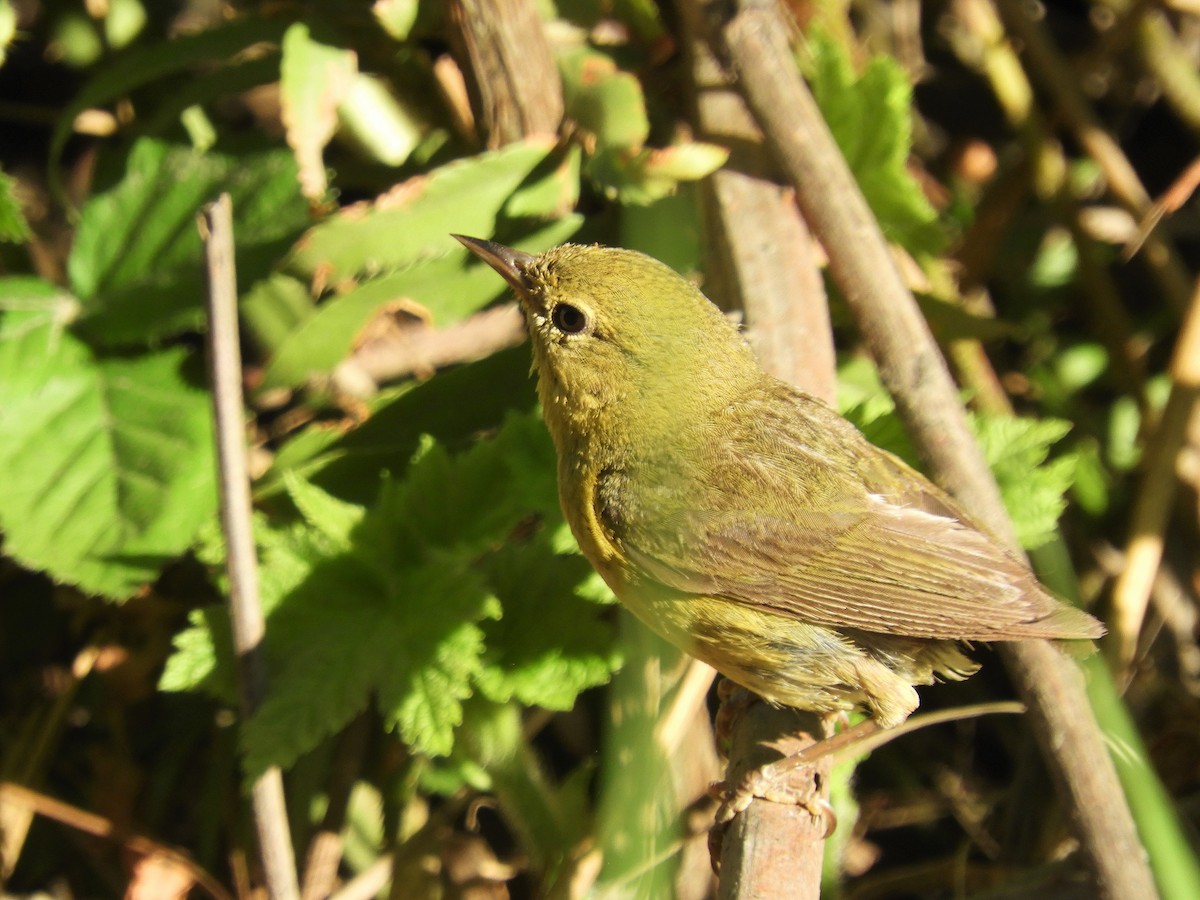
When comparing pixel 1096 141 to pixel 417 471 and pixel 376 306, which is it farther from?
pixel 417 471

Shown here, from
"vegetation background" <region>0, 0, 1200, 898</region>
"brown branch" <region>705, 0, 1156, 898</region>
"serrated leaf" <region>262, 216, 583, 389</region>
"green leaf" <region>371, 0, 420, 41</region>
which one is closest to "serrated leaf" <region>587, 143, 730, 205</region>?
"vegetation background" <region>0, 0, 1200, 898</region>

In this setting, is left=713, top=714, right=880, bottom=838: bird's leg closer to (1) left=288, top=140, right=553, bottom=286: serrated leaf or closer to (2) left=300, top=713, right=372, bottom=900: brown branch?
(2) left=300, top=713, right=372, bottom=900: brown branch

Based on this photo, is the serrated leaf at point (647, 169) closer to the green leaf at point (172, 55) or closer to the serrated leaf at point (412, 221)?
Result: the serrated leaf at point (412, 221)

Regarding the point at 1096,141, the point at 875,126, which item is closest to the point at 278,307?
the point at 875,126

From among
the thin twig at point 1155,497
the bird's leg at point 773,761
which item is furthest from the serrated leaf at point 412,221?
the thin twig at point 1155,497

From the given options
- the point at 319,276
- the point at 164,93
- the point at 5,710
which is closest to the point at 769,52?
the point at 319,276
